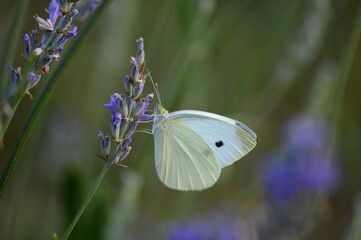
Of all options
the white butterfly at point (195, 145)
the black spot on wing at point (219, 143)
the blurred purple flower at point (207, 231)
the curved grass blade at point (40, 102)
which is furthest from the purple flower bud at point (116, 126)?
the blurred purple flower at point (207, 231)

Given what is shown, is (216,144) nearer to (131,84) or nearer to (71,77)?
(131,84)

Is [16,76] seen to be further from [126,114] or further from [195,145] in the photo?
[195,145]

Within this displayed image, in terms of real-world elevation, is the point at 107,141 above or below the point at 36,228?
above

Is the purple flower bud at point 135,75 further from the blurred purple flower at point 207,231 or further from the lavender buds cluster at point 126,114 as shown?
the blurred purple flower at point 207,231

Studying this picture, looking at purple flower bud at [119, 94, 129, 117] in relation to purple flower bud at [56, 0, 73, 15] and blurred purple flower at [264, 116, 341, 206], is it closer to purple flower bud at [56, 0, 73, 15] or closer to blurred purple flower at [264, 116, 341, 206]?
purple flower bud at [56, 0, 73, 15]

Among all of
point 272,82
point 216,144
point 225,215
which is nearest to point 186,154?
point 216,144

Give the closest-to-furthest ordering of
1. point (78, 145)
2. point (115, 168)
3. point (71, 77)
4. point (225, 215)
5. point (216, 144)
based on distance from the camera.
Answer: point (216, 144)
point (225, 215)
point (115, 168)
point (78, 145)
point (71, 77)

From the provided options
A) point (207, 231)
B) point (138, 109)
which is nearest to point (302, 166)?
point (207, 231)
